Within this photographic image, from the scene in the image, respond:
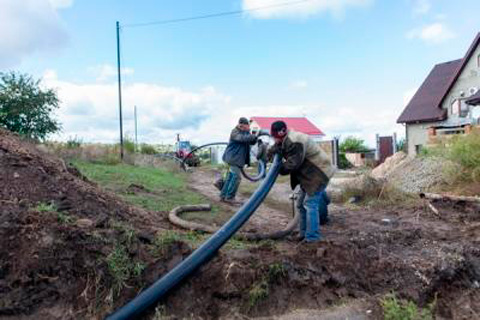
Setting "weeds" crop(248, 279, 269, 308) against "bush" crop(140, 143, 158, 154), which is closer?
"weeds" crop(248, 279, 269, 308)

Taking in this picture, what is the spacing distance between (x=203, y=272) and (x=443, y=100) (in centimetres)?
2297

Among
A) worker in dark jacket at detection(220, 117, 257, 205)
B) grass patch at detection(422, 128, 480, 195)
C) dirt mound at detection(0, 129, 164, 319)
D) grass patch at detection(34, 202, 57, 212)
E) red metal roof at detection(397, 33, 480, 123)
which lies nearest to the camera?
dirt mound at detection(0, 129, 164, 319)

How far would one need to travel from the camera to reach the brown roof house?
21.0m

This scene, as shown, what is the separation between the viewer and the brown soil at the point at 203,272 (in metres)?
2.98

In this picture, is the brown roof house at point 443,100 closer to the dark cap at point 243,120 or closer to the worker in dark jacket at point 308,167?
the dark cap at point 243,120

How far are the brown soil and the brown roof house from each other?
55.6ft

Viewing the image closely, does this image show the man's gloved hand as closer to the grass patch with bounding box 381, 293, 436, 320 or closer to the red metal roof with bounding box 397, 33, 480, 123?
the grass patch with bounding box 381, 293, 436, 320

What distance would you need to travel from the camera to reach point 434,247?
4.59 meters

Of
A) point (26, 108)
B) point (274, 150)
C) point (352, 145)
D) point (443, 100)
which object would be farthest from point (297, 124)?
point (274, 150)

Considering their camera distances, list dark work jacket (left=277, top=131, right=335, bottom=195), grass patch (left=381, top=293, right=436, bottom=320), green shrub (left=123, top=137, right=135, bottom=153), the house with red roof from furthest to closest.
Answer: the house with red roof
green shrub (left=123, top=137, right=135, bottom=153)
dark work jacket (left=277, top=131, right=335, bottom=195)
grass patch (left=381, top=293, right=436, bottom=320)

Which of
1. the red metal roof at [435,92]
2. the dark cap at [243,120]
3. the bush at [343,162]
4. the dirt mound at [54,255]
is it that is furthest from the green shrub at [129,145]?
the red metal roof at [435,92]

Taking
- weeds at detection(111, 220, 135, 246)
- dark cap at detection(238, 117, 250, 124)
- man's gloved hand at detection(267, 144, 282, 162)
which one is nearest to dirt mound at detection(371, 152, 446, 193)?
dark cap at detection(238, 117, 250, 124)

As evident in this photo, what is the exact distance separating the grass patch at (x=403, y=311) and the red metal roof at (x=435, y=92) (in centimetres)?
2145

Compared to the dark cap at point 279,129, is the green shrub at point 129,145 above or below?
above
